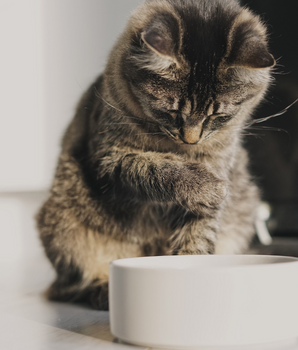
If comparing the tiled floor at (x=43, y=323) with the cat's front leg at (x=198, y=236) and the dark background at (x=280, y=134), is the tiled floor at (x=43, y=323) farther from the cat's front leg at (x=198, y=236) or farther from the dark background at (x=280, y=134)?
the dark background at (x=280, y=134)

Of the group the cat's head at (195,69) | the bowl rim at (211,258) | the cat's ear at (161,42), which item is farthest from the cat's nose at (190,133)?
the bowl rim at (211,258)

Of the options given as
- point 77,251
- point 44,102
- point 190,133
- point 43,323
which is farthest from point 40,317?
point 44,102

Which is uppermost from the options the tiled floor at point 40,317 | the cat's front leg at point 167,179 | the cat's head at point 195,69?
the cat's head at point 195,69

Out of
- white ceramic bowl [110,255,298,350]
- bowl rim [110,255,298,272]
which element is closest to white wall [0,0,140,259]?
bowl rim [110,255,298,272]

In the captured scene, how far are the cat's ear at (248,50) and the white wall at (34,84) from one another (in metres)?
0.96

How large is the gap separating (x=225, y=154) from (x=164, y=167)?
0.70ft

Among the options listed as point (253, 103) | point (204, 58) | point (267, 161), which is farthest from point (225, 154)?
point (267, 161)

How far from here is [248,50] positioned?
887 mm

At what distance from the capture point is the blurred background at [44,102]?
5.07 feet

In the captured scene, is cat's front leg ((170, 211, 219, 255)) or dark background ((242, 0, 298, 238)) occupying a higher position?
dark background ((242, 0, 298, 238))

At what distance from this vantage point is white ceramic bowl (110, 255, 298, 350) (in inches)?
23.6

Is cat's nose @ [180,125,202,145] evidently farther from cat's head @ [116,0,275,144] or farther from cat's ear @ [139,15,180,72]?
cat's ear @ [139,15,180,72]

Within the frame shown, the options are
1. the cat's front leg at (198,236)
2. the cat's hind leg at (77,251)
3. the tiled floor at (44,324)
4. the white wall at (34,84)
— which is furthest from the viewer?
the white wall at (34,84)

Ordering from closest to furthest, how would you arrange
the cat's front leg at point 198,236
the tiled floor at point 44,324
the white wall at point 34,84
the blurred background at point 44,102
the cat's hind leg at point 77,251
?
the tiled floor at point 44,324 < the cat's front leg at point 198,236 < the cat's hind leg at point 77,251 < the blurred background at point 44,102 < the white wall at point 34,84
